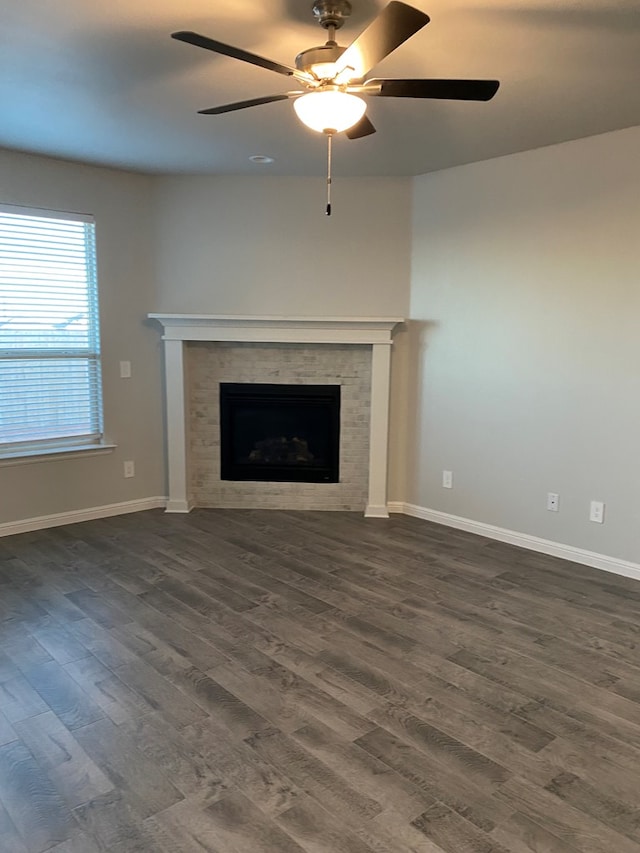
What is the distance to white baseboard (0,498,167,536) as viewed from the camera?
4.25 m

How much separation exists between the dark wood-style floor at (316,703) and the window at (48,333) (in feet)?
3.18

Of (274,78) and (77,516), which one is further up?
(274,78)

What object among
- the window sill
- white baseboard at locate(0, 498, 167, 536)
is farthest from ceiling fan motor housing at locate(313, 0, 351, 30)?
white baseboard at locate(0, 498, 167, 536)

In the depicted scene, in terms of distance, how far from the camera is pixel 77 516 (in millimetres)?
4539

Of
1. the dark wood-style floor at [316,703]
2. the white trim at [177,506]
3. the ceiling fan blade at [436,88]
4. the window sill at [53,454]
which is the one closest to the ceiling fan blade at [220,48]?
the ceiling fan blade at [436,88]

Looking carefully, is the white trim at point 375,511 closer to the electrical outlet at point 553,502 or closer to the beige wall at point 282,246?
the electrical outlet at point 553,502

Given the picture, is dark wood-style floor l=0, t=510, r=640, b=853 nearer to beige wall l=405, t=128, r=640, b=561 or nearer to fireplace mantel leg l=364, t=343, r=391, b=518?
Answer: beige wall l=405, t=128, r=640, b=561

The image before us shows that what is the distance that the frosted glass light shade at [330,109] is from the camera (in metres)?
2.12

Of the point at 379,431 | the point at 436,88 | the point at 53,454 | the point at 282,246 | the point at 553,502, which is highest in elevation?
the point at 436,88

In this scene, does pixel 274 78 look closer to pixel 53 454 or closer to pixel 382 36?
pixel 382 36

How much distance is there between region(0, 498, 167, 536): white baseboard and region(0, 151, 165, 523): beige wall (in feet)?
0.12

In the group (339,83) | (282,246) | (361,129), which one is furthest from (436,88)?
(282,246)

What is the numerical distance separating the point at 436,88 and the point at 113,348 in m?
3.21

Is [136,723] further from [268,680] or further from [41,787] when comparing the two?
[268,680]
